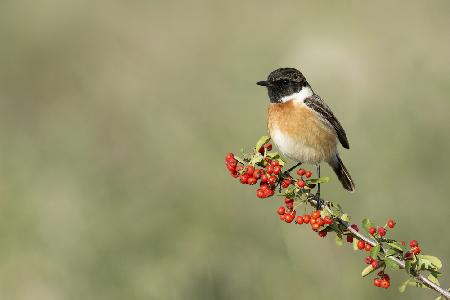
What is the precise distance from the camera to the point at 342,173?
248 inches

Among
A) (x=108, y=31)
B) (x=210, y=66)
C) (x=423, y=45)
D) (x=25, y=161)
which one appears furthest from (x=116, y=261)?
(x=108, y=31)

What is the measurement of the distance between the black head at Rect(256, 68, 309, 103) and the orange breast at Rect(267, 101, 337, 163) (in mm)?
81

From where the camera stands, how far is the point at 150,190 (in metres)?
6.80

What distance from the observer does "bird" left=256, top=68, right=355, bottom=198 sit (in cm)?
601

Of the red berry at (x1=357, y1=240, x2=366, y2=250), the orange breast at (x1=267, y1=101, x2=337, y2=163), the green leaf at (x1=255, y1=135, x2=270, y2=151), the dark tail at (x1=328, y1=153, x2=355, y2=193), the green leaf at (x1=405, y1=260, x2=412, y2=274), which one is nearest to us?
the green leaf at (x1=405, y1=260, x2=412, y2=274)

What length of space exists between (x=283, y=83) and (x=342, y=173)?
0.93 m

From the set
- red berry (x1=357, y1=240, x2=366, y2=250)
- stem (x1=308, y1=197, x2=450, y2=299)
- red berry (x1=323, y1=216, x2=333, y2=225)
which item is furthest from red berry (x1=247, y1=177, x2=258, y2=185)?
red berry (x1=357, y1=240, x2=366, y2=250)

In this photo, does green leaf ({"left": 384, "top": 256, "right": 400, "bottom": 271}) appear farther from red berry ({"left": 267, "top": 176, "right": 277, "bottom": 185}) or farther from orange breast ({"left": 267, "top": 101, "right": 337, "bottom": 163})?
orange breast ({"left": 267, "top": 101, "right": 337, "bottom": 163})

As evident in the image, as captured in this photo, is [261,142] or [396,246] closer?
[396,246]

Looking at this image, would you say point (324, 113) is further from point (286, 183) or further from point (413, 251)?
point (413, 251)

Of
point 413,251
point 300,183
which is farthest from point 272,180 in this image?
point 413,251

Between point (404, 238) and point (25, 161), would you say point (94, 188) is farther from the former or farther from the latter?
point (404, 238)

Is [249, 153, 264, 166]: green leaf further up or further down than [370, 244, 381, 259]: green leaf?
further up

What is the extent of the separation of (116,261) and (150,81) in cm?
503
